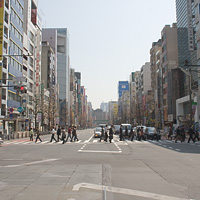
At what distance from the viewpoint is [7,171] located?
1000 centimetres

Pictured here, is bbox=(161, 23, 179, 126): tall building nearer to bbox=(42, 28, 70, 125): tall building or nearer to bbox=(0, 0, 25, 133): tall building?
bbox=(0, 0, 25, 133): tall building

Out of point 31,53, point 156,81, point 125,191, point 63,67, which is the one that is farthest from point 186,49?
point 63,67

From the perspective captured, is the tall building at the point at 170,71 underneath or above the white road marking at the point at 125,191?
above

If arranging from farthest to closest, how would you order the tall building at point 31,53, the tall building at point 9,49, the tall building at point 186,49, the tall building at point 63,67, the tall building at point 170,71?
1. the tall building at point 63,67
2. the tall building at point 31,53
3. the tall building at point 170,71
4. the tall building at point 9,49
5. the tall building at point 186,49

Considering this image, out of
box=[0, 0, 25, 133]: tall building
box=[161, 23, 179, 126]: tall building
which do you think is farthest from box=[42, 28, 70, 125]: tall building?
box=[0, 0, 25, 133]: tall building

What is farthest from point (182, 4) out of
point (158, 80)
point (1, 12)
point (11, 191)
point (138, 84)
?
point (138, 84)

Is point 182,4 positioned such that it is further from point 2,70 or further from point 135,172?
point 135,172

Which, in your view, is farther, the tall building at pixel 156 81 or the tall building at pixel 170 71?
the tall building at pixel 156 81

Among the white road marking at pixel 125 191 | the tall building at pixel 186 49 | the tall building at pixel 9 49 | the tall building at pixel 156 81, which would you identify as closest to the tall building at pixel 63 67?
the tall building at pixel 156 81

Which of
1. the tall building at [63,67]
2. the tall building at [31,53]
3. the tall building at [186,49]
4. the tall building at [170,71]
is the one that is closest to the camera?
the tall building at [186,49]

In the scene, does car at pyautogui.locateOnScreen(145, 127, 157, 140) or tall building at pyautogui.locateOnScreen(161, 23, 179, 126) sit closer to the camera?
car at pyautogui.locateOnScreen(145, 127, 157, 140)

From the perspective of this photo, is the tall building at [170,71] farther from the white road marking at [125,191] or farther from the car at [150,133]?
the white road marking at [125,191]

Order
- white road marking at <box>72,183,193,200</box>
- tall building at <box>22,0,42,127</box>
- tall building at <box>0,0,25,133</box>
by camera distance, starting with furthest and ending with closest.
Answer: tall building at <box>22,0,42,127</box> → tall building at <box>0,0,25,133</box> → white road marking at <box>72,183,193,200</box>

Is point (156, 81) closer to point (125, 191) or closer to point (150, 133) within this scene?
point (150, 133)
